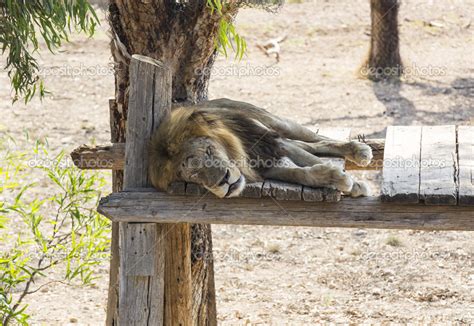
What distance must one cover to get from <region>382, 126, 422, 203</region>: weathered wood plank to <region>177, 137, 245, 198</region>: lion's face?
73 centimetres

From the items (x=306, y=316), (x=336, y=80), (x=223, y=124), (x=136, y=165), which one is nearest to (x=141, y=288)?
(x=136, y=165)

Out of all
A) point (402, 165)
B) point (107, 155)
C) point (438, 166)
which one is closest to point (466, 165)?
point (438, 166)

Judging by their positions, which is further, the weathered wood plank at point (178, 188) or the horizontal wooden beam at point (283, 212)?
the weathered wood plank at point (178, 188)

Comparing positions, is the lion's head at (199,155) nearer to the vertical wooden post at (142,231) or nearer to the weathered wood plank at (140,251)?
the vertical wooden post at (142,231)

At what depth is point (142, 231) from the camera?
167 inches

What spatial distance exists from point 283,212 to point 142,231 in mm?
777

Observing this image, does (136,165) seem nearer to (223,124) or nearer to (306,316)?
(223,124)

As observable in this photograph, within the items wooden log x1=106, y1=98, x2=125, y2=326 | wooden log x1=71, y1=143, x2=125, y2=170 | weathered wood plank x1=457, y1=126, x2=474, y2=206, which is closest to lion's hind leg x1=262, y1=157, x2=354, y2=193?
weathered wood plank x1=457, y1=126, x2=474, y2=206

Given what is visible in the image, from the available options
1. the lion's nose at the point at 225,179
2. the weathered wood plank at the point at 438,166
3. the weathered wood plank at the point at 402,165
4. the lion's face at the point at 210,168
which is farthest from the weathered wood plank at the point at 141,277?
the weathered wood plank at the point at 438,166

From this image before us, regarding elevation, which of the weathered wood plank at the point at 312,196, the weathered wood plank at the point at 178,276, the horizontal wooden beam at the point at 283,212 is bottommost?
the weathered wood plank at the point at 178,276

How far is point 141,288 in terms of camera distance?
4281 mm

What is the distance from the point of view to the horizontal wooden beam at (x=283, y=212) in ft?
12.6

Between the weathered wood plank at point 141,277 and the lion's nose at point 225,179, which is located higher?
the lion's nose at point 225,179

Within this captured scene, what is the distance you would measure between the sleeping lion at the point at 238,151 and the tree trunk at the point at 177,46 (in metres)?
0.54
